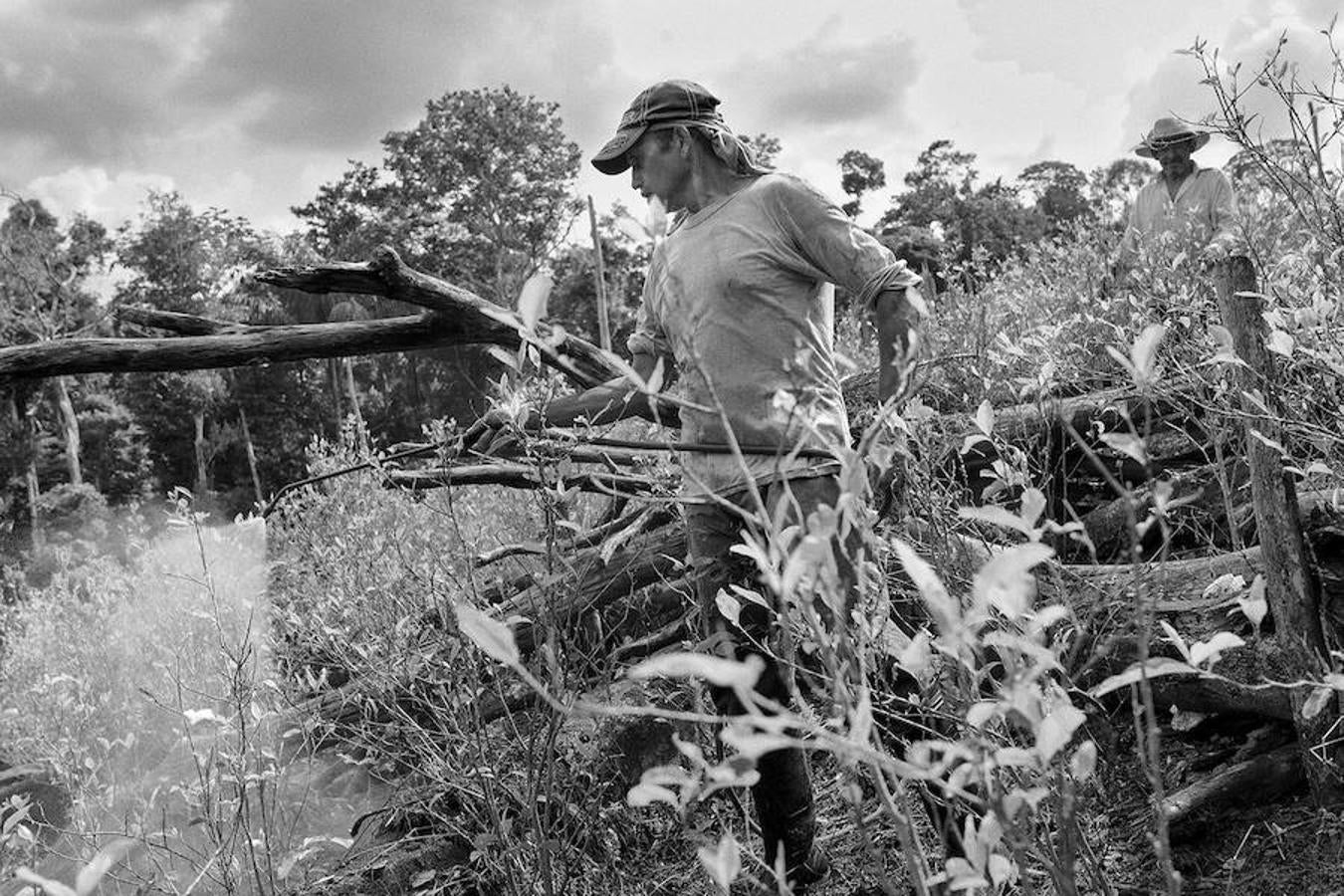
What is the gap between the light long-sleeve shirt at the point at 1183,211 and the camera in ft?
15.9

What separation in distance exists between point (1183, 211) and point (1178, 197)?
0.10 m

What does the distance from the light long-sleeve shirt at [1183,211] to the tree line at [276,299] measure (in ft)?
81.6

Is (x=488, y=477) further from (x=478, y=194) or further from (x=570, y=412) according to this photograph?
(x=478, y=194)

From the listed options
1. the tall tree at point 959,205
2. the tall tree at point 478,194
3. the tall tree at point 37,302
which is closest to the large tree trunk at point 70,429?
the tall tree at point 37,302

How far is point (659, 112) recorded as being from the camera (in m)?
2.56

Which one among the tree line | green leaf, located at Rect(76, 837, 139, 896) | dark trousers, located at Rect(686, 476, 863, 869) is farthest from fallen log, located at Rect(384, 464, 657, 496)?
the tree line

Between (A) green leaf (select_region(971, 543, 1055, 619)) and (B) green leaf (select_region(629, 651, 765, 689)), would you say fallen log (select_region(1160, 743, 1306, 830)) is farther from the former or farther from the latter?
(B) green leaf (select_region(629, 651, 765, 689))

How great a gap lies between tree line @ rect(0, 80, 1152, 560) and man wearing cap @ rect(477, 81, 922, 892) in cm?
2695

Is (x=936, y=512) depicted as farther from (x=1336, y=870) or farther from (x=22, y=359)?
(x=22, y=359)

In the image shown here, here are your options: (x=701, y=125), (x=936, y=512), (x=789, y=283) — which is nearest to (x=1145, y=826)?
(x=936, y=512)

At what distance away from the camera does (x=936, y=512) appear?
8.73 feet

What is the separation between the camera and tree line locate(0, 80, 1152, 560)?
2995cm

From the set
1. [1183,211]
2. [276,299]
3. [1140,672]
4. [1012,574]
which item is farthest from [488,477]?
[276,299]

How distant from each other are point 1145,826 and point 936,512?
854 millimetres
